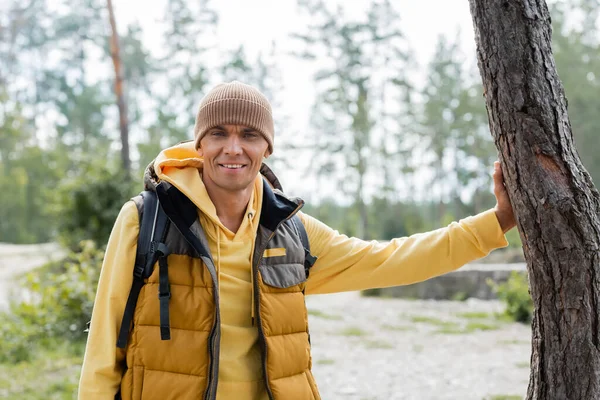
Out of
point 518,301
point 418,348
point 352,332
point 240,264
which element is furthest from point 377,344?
point 240,264

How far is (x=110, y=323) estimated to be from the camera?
1.95m

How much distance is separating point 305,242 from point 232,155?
17.8 inches

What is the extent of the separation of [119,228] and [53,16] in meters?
29.5

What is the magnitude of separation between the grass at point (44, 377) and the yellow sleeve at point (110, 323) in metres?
3.25

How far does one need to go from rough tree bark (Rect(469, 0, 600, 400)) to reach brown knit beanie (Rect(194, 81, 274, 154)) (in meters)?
0.72

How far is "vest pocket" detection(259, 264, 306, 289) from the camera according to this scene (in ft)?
6.71

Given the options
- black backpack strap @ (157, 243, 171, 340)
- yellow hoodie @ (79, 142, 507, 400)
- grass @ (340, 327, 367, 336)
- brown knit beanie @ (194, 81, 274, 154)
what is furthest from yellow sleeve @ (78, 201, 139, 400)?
grass @ (340, 327, 367, 336)

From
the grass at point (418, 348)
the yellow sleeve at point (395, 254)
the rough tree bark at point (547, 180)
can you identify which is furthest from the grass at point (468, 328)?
the rough tree bark at point (547, 180)

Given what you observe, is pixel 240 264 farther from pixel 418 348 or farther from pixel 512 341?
pixel 512 341

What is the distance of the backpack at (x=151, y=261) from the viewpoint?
1.92m

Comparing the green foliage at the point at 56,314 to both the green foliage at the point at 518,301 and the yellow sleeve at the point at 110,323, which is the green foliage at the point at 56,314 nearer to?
the yellow sleeve at the point at 110,323

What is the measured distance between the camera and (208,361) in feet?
6.30

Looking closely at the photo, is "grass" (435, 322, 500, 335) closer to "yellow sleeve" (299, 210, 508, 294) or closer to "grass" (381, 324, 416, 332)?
"grass" (381, 324, 416, 332)

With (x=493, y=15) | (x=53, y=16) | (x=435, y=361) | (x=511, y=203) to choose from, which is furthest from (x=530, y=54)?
(x=53, y=16)
